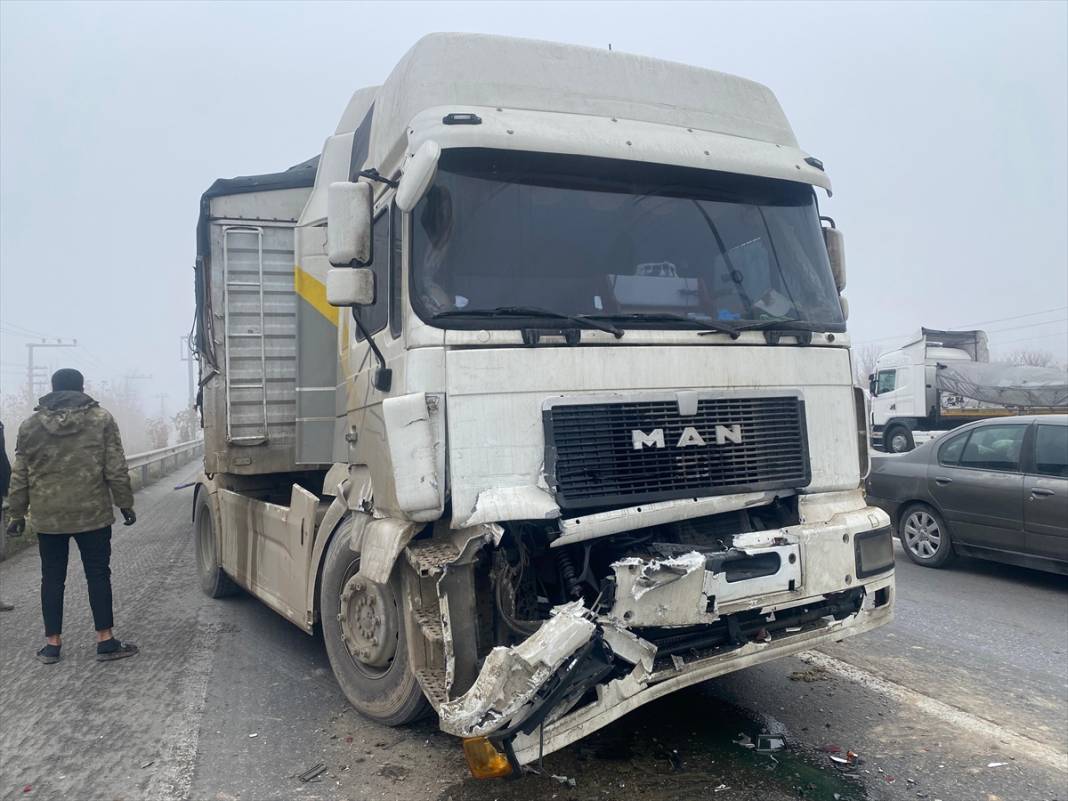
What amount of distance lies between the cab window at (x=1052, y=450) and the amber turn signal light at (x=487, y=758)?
236 inches

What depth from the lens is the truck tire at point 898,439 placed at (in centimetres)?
2223

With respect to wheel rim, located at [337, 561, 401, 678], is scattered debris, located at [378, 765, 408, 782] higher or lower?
lower

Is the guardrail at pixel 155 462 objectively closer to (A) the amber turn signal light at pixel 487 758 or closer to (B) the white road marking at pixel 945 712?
(B) the white road marking at pixel 945 712

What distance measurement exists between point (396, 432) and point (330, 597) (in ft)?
4.70

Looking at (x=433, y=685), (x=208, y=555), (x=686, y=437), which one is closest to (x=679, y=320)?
(x=686, y=437)

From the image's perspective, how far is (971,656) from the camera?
5.02 meters

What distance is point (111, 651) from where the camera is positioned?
17.3ft

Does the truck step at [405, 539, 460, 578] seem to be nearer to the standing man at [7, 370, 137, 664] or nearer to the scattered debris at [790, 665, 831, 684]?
the scattered debris at [790, 665, 831, 684]

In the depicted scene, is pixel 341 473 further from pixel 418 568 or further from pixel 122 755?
pixel 122 755

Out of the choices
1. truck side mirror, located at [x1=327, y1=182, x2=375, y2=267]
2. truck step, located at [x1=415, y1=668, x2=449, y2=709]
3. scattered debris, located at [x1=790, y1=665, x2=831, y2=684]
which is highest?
truck side mirror, located at [x1=327, y1=182, x2=375, y2=267]

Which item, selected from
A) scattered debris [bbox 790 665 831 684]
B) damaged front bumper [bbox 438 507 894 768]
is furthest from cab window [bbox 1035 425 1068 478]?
damaged front bumper [bbox 438 507 894 768]

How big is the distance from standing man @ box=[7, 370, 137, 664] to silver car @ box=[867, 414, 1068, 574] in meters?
6.91

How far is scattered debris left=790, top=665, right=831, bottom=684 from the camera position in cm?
459

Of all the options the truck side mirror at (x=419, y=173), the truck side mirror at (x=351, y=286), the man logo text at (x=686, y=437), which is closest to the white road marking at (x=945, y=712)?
the man logo text at (x=686, y=437)
